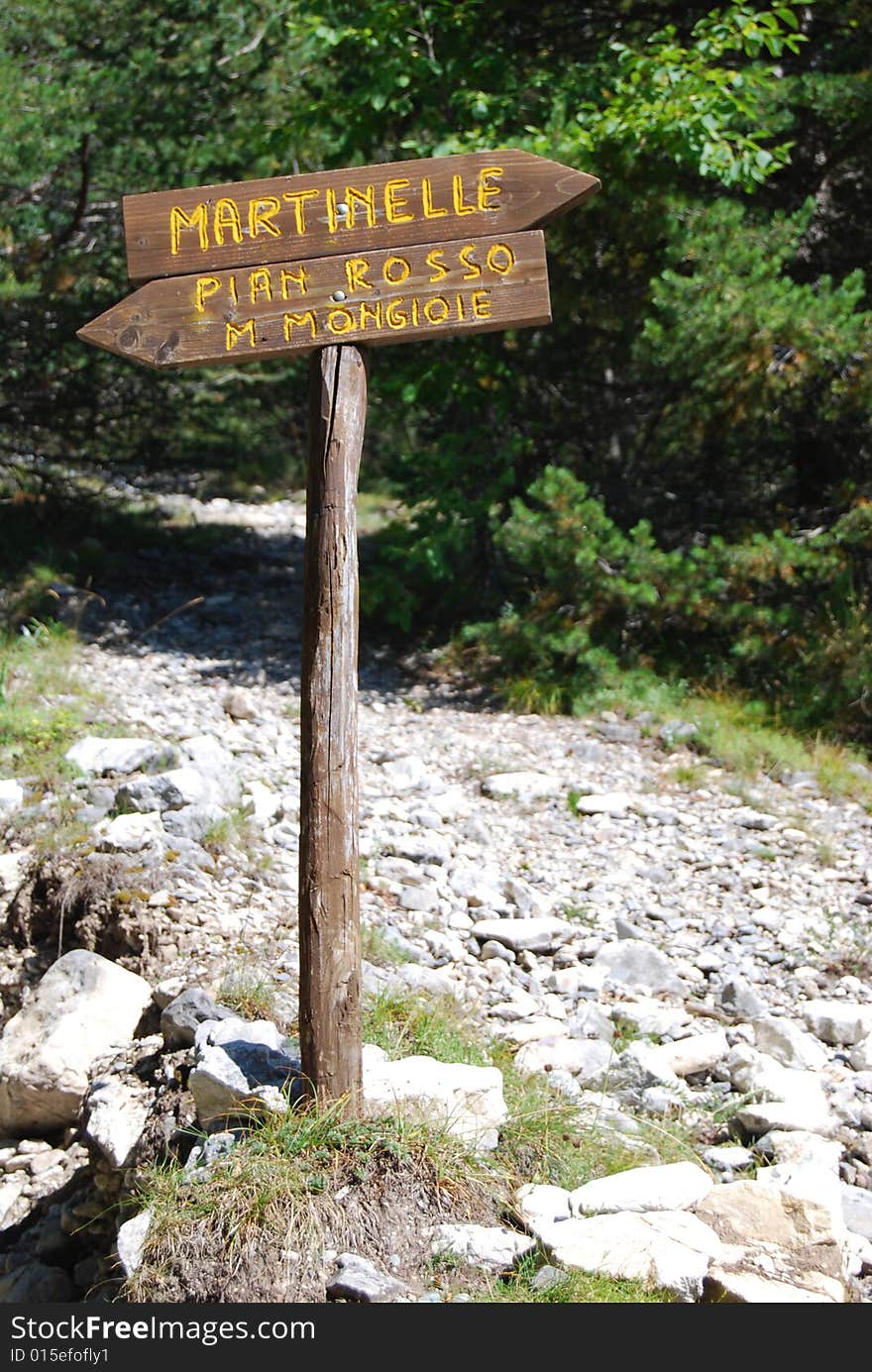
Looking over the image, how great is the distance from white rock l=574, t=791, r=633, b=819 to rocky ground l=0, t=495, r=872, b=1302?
0.04ft

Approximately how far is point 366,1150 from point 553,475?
555cm

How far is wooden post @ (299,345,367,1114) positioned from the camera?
3.59 meters

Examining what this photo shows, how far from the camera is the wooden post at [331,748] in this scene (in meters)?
3.59

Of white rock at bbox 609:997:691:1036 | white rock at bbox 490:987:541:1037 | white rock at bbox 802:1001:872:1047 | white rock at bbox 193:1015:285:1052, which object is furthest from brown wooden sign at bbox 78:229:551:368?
white rock at bbox 802:1001:872:1047

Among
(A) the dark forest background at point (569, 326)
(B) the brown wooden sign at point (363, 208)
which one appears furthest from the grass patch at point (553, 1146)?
(A) the dark forest background at point (569, 326)

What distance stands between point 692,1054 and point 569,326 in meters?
5.97

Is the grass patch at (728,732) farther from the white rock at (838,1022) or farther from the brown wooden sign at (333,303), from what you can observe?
the brown wooden sign at (333,303)

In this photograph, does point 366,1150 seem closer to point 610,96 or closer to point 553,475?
point 553,475

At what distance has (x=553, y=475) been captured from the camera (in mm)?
8195

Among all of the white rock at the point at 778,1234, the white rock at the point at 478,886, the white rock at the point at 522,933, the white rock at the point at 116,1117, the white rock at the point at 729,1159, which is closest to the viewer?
the white rock at the point at 778,1234

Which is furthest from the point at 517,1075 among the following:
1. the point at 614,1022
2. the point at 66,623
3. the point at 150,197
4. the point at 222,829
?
the point at 66,623

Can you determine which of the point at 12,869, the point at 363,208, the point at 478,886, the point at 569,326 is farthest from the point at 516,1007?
the point at 569,326

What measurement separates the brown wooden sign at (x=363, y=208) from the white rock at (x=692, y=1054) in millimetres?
2954

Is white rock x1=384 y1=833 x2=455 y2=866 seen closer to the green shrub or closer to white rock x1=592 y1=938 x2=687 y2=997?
white rock x1=592 y1=938 x2=687 y2=997
